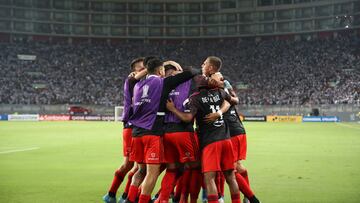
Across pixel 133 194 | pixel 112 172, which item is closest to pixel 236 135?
pixel 133 194

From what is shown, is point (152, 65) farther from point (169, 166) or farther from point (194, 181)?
point (194, 181)

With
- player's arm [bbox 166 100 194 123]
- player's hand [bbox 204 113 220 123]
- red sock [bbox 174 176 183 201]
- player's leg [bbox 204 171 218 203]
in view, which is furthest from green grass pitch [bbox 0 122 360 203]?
player's arm [bbox 166 100 194 123]

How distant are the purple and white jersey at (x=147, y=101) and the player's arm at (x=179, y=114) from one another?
0.62 ft

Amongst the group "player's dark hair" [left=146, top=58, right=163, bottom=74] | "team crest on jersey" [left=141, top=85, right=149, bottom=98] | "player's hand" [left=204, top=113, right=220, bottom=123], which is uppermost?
"player's dark hair" [left=146, top=58, right=163, bottom=74]

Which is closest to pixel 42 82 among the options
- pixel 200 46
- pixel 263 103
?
pixel 200 46

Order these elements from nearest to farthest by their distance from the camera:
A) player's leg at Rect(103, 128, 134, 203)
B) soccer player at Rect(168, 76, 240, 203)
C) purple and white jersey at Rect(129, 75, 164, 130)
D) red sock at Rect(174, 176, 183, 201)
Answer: soccer player at Rect(168, 76, 240, 203), purple and white jersey at Rect(129, 75, 164, 130), red sock at Rect(174, 176, 183, 201), player's leg at Rect(103, 128, 134, 203)

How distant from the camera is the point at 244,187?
27.9ft

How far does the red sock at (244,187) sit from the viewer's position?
27.7ft

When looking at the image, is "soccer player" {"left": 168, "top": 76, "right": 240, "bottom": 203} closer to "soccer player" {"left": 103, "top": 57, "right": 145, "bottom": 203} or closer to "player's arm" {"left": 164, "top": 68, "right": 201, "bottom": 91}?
"player's arm" {"left": 164, "top": 68, "right": 201, "bottom": 91}

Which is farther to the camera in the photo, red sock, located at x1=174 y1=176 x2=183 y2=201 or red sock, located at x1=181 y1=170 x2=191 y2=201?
red sock, located at x1=174 y1=176 x2=183 y2=201

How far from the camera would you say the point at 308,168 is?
48.6ft

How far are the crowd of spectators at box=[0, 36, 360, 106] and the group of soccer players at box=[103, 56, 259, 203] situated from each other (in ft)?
171

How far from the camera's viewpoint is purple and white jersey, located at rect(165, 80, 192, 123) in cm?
824

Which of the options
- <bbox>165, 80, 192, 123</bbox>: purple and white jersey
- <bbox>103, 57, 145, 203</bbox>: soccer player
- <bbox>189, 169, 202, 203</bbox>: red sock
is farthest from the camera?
<bbox>103, 57, 145, 203</bbox>: soccer player
